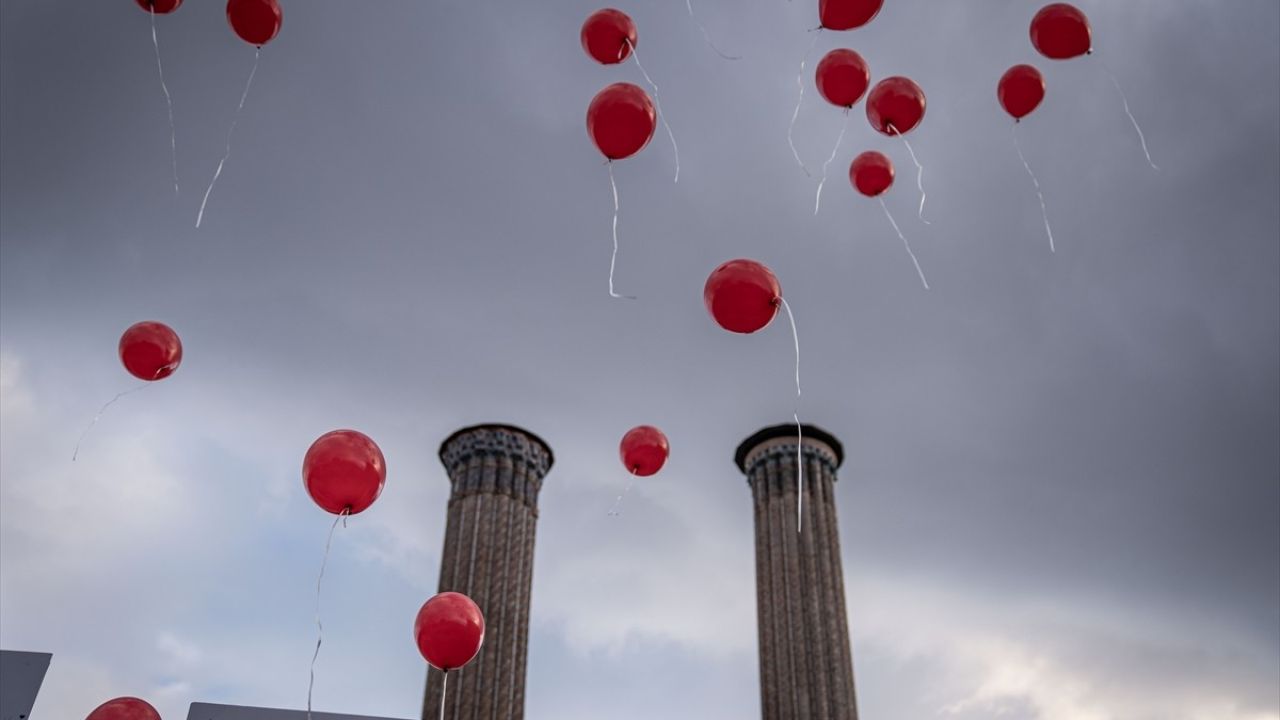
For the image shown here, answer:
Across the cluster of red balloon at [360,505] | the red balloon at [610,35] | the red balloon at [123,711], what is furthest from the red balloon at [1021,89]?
the red balloon at [123,711]

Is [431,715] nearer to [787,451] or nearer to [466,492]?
[466,492]

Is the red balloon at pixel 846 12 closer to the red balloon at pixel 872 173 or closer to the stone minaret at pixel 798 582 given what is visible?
the red balloon at pixel 872 173

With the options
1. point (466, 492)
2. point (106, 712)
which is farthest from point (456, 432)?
point (106, 712)

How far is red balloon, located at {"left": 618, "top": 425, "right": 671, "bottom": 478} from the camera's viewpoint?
675 cm

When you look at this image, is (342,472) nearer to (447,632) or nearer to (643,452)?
(447,632)

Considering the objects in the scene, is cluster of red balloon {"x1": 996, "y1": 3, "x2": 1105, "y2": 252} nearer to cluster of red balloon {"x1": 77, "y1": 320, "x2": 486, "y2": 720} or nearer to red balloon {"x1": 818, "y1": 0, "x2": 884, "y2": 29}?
red balloon {"x1": 818, "y1": 0, "x2": 884, "y2": 29}

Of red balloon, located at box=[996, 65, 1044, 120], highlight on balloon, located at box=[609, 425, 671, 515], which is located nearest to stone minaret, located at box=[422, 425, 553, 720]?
highlight on balloon, located at box=[609, 425, 671, 515]

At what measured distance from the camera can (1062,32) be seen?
229 inches

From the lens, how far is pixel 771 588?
20047mm

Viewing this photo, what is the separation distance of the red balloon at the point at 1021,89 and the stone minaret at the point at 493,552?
1426 centimetres

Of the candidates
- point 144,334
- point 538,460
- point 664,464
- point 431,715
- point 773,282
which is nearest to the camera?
point 773,282

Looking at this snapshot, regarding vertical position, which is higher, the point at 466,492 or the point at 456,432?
the point at 456,432

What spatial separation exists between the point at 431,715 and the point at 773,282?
1538 cm

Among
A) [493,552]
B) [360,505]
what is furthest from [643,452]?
[493,552]
